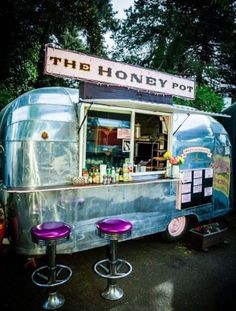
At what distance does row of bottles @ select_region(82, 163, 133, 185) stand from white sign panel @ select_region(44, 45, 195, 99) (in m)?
1.70

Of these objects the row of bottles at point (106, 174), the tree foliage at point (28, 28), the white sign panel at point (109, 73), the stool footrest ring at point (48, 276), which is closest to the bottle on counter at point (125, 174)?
the row of bottles at point (106, 174)

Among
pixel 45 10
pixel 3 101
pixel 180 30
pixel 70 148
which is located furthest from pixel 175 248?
pixel 180 30

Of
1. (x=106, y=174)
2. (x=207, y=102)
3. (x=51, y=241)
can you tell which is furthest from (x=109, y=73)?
(x=207, y=102)

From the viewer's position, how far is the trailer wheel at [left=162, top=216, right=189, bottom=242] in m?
6.38

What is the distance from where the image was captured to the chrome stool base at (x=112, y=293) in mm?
4144

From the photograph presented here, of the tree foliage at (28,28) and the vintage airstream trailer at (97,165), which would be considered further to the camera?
the tree foliage at (28,28)

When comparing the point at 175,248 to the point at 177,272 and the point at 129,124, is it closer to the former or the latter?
the point at 177,272

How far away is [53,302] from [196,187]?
418cm

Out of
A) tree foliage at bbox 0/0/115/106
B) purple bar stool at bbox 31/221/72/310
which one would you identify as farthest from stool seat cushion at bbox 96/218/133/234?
tree foliage at bbox 0/0/115/106

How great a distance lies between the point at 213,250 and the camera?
6.10 metres

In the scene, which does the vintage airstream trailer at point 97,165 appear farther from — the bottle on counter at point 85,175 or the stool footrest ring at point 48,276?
the stool footrest ring at point 48,276

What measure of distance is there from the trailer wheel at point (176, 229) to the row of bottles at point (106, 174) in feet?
5.74

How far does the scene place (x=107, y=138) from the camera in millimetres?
5688

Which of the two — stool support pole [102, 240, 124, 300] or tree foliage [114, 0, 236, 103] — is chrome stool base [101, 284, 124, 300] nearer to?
stool support pole [102, 240, 124, 300]
